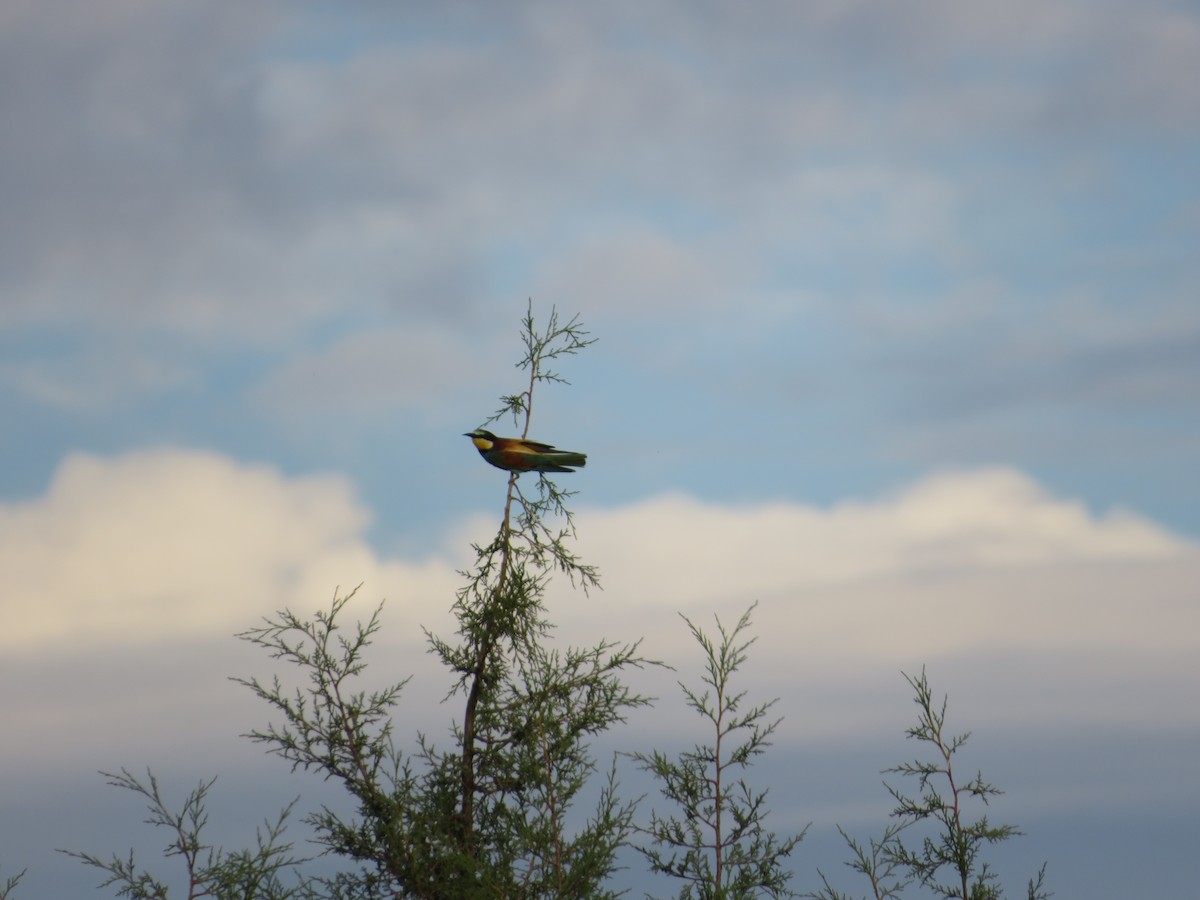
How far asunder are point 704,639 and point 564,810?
2.41 metres

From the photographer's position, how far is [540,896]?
12562 millimetres

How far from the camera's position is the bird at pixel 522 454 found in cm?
1370

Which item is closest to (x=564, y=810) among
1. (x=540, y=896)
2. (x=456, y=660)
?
(x=540, y=896)

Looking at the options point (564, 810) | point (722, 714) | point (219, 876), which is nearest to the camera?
point (219, 876)

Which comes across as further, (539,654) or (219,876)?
(539,654)

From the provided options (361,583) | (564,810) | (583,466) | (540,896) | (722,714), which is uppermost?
(583,466)

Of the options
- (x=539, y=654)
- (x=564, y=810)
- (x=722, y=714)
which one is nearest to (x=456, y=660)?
(x=539, y=654)

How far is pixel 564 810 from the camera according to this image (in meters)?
12.9

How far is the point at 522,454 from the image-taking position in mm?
13711

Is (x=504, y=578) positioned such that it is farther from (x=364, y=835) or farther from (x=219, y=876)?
(x=219, y=876)

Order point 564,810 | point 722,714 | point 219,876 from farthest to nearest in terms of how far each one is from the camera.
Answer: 1. point 722,714
2. point 564,810
3. point 219,876

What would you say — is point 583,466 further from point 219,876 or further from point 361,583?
point 219,876

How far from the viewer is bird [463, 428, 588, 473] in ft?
44.9

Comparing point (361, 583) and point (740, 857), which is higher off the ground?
point (361, 583)
